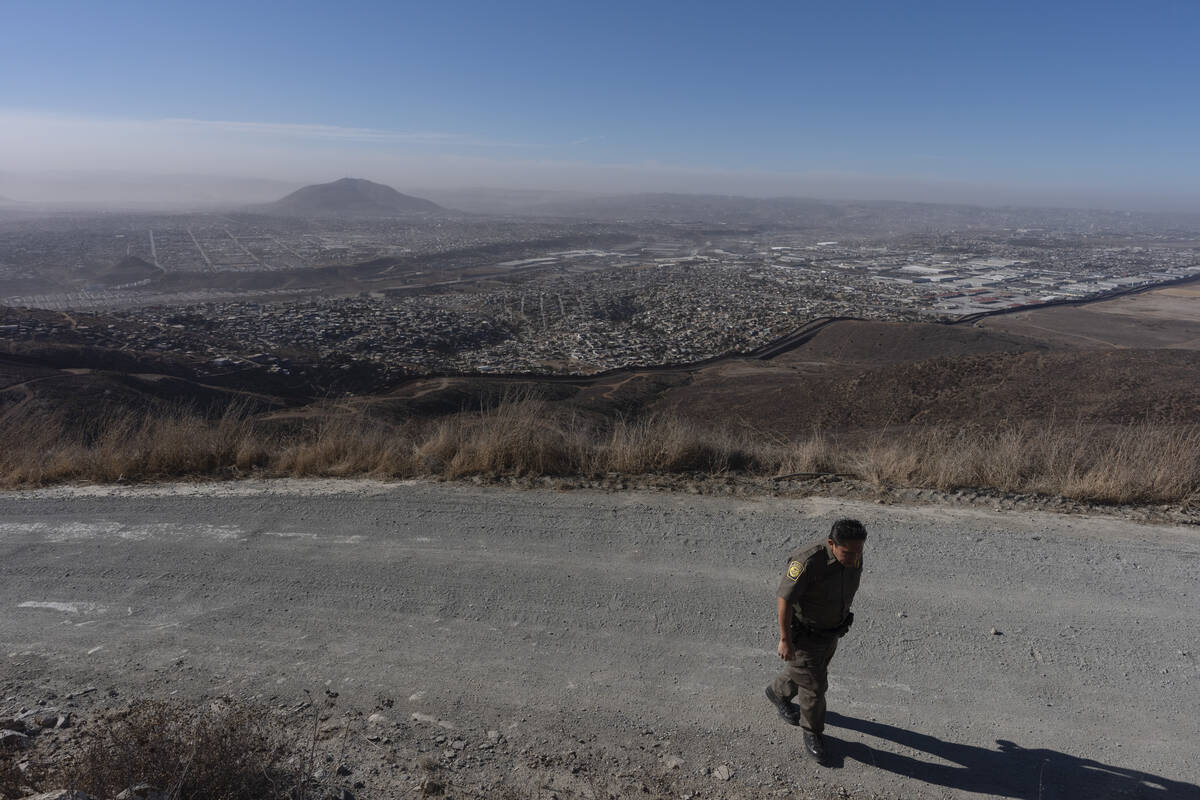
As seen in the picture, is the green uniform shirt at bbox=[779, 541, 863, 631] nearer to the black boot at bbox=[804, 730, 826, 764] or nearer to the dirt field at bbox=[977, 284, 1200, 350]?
the black boot at bbox=[804, 730, 826, 764]

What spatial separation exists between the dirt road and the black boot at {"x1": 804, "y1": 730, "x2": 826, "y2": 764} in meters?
0.06

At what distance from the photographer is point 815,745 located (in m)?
2.79

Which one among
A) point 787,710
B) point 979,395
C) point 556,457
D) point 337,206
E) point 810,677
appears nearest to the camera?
point 810,677

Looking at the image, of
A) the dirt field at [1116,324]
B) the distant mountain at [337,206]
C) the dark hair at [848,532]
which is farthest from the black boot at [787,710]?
the distant mountain at [337,206]

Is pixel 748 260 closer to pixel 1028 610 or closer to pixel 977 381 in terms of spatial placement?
pixel 977 381

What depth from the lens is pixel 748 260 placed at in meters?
78.5

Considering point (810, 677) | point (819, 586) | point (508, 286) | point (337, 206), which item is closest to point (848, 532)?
point (819, 586)

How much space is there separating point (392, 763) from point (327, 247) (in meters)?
94.1

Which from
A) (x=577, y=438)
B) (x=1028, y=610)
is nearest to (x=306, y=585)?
(x=577, y=438)

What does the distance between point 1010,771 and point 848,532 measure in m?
1.31

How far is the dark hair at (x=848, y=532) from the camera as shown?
2.76 metres

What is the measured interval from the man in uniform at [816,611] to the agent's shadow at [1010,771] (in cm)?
30

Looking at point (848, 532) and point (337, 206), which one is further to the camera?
point (337, 206)

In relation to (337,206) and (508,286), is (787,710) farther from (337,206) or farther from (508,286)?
(337,206)
